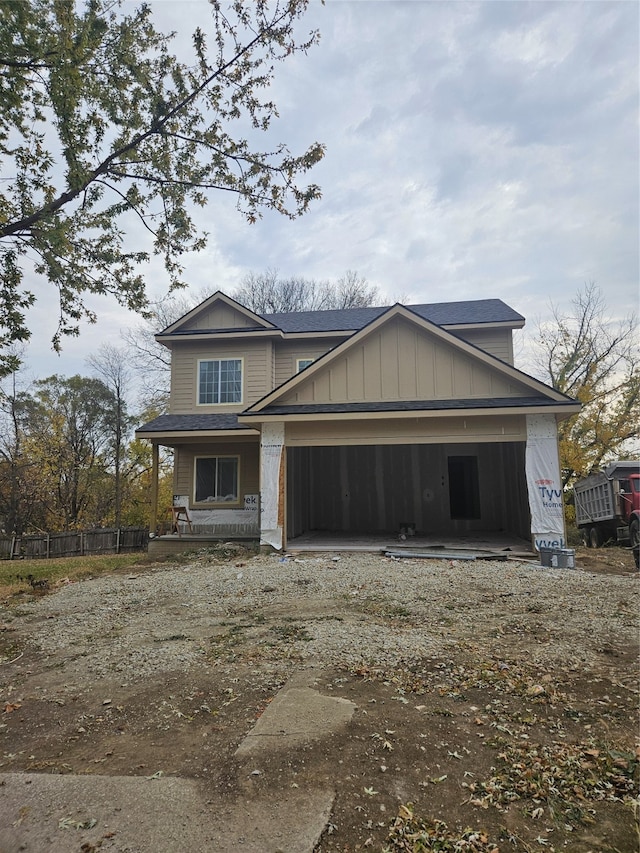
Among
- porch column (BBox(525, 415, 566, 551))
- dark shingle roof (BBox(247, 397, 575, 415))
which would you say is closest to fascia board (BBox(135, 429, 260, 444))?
dark shingle roof (BBox(247, 397, 575, 415))

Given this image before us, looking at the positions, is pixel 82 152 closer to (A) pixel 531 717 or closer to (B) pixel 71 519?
(A) pixel 531 717

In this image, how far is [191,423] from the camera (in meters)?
14.7

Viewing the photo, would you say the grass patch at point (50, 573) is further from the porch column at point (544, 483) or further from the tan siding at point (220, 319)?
the porch column at point (544, 483)

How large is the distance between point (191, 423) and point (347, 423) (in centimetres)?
546

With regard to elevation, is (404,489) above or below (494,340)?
below

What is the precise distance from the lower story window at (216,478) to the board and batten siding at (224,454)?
161mm

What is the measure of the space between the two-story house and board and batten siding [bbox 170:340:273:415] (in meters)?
0.03

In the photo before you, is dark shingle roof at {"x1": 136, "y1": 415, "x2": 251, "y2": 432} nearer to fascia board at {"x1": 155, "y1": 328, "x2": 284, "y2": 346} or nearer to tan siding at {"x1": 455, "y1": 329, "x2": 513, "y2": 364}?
fascia board at {"x1": 155, "y1": 328, "x2": 284, "y2": 346}

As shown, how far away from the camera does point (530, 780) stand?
258 cm

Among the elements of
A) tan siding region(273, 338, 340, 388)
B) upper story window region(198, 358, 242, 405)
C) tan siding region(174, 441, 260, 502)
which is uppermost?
tan siding region(273, 338, 340, 388)

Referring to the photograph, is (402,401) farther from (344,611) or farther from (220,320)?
(220,320)

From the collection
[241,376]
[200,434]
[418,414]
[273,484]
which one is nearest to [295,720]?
[418,414]

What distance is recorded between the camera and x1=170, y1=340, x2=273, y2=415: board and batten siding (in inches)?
611

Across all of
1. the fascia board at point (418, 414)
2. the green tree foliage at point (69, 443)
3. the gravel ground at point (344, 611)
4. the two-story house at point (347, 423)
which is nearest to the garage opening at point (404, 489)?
the two-story house at point (347, 423)
